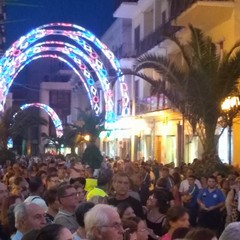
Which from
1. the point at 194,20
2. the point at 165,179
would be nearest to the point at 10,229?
the point at 165,179

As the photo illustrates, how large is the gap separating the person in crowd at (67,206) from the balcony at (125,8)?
33785 mm

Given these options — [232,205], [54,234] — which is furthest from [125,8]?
[54,234]

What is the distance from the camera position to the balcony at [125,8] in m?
41.3

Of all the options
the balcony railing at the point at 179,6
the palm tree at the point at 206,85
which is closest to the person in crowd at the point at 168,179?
the palm tree at the point at 206,85

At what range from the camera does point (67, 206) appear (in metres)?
8.12

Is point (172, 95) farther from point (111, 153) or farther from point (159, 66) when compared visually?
point (111, 153)

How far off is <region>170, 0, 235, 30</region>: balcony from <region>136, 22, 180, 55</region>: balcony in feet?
4.18

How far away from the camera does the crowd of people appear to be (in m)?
5.52

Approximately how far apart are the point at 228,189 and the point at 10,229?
8.49 m

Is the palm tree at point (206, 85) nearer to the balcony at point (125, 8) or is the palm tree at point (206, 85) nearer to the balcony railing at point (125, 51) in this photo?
the balcony railing at point (125, 51)

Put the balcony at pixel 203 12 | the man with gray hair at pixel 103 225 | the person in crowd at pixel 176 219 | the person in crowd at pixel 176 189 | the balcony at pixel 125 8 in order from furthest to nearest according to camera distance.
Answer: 1. the balcony at pixel 125 8
2. the balcony at pixel 203 12
3. the person in crowd at pixel 176 189
4. the person in crowd at pixel 176 219
5. the man with gray hair at pixel 103 225

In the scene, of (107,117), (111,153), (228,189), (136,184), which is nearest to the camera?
(136,184)

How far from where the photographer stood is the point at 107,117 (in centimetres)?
3766

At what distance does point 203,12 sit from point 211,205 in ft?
41.7
